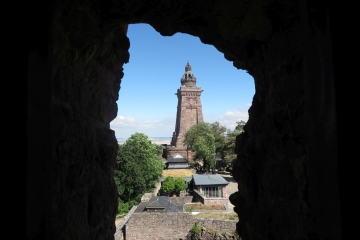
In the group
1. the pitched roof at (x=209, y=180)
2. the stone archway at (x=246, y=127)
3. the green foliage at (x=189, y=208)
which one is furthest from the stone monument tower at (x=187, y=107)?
the stone archway at (x=246, y=127)

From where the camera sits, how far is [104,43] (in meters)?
2.40

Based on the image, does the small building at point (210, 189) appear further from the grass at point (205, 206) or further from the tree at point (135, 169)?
the tree at point (135, 169)

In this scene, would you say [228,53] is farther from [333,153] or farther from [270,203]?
[333,153]

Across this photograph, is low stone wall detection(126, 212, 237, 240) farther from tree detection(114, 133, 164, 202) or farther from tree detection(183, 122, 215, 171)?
tree detection(183, 122, 215, 171)

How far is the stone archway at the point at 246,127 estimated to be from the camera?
120 cm

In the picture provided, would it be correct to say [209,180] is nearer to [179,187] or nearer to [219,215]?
[179,187]

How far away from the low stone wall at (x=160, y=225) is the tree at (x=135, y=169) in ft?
20.8

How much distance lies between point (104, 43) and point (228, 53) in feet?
3.80

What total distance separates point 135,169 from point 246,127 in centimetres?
1999

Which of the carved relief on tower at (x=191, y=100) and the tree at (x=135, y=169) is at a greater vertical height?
the carved relief on tower at (x=191, y=100)

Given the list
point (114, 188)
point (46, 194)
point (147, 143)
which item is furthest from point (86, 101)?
point (147, 143)

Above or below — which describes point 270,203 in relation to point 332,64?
below

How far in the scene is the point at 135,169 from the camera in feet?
71.2

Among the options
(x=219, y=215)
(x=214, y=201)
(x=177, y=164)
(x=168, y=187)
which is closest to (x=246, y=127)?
(x=219, y=215)
